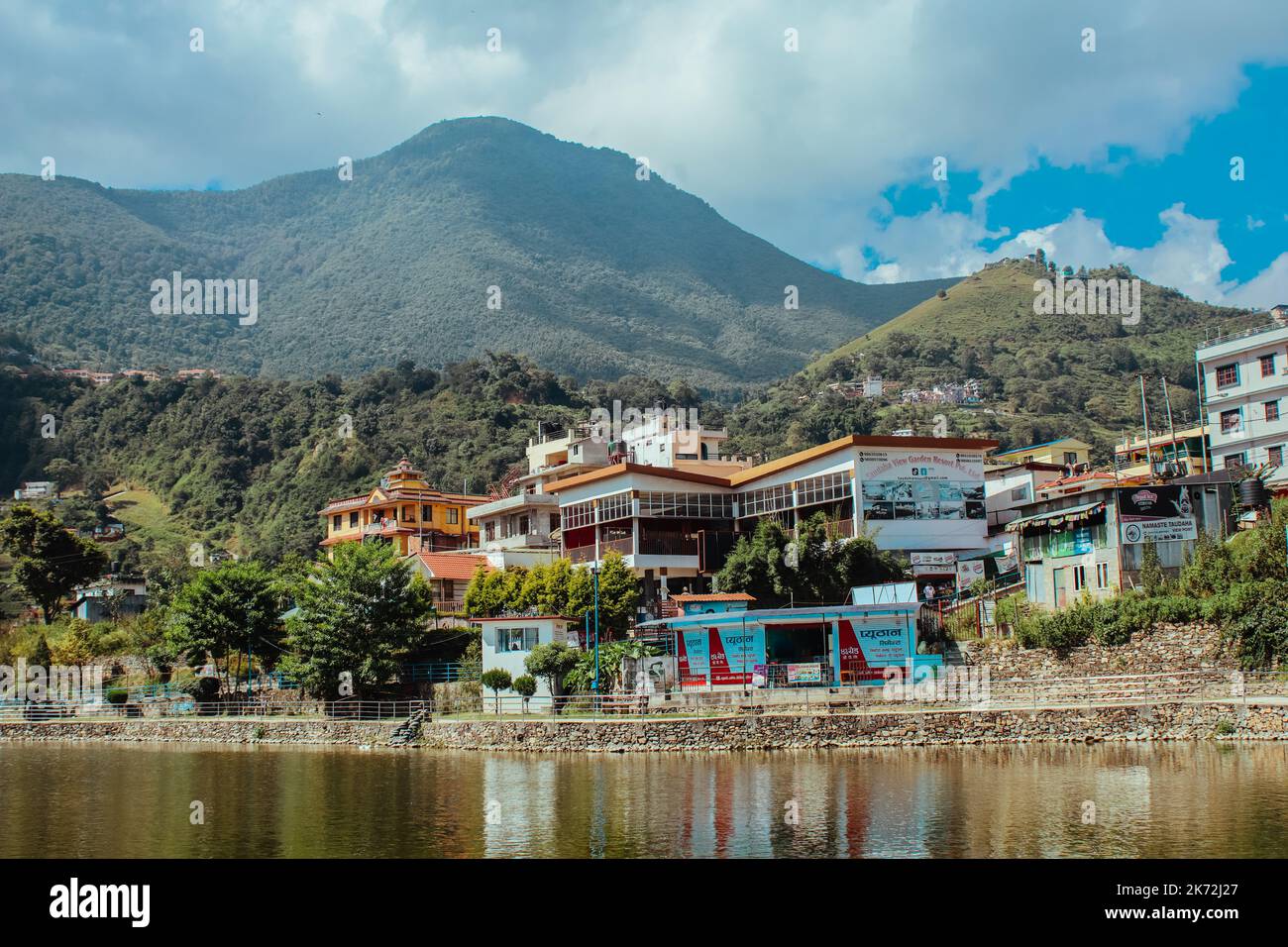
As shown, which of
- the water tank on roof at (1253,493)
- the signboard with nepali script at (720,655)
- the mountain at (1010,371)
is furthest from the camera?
the mountain at (1010,371)

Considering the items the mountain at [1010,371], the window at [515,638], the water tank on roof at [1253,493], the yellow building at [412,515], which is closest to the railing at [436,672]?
the window at [515,638]

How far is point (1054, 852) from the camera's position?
18.7 metres

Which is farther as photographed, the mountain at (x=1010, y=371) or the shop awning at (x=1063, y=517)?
the mountain at (x=1010, y=371)

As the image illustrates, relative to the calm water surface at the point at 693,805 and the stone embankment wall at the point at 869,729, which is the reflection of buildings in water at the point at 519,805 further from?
the stone embankment wall at the point at 869,729

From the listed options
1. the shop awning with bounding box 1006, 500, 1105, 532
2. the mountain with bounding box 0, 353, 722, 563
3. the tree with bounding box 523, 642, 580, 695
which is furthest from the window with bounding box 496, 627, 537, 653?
the mountain with bounding box 0, 353, 722, 563

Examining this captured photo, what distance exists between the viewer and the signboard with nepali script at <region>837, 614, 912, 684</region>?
1526 inches

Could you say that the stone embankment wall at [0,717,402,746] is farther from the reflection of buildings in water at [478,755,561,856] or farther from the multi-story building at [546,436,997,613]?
the multi-story building at [546,436,997,613]

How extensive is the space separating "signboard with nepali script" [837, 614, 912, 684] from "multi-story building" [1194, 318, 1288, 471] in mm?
24071

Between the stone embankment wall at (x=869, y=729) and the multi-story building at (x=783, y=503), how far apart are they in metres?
11.3

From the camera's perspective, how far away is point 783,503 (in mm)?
51312

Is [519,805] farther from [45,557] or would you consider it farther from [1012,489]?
[45,557]

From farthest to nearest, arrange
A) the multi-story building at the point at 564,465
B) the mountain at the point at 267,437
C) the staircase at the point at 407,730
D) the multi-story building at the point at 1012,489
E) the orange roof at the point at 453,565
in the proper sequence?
the mountain at the point at 267,437
the multi-story building at the point at 564,465
the multi-story building at the point at 1012,489
the orange roof at the point at 453,565
the staircase at the point at 407,730

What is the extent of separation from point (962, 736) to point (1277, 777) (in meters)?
9.94

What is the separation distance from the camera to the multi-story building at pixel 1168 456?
59.3 metres
